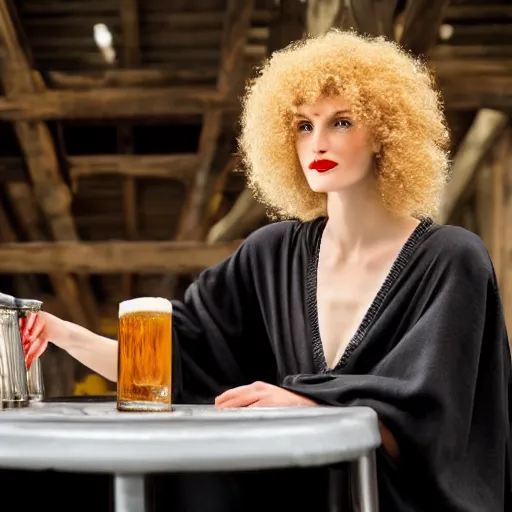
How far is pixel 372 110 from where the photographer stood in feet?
3.96

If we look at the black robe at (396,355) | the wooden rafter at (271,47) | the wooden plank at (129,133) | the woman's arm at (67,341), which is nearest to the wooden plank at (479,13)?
the wooden rafter at (271,47)

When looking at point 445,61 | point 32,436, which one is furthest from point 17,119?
point 32,436

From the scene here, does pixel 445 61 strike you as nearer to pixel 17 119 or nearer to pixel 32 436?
pixel 17 119

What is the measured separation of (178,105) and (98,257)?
0.66 m

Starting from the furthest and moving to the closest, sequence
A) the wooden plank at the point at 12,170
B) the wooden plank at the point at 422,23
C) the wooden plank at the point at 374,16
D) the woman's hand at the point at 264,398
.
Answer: the wooden plank at the point at 12,170, the wooden plank at the point at 422,23, the wooden plank at the point at 374,16, the woman's hand at the point at 264,398

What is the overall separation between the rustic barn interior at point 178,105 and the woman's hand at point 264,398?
77.4 inches

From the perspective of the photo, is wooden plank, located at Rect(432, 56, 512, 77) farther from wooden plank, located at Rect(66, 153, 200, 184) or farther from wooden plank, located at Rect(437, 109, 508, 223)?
wooden plank, located at Rect(66, 153, 200, 184)

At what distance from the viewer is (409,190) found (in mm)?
1226

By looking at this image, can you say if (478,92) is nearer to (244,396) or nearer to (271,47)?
(271,47)

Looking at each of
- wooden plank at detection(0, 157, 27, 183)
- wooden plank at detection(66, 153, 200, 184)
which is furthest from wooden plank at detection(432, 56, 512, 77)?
wooden plank at detection(0, 157, 27, 183)

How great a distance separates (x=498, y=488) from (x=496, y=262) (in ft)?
6.92

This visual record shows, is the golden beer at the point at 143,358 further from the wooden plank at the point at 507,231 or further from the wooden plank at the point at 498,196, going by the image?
the wooden plank at the point at 498,196

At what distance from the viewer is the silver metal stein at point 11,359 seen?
3.50 feet

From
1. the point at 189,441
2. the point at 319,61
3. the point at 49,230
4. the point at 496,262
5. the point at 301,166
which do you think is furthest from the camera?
the point at 49,230
